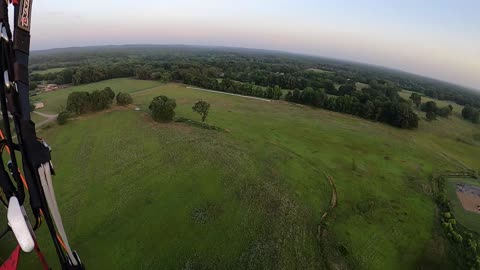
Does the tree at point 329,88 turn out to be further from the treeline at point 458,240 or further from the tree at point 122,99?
the treeline at point 458,240

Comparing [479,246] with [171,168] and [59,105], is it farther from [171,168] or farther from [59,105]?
[59,105]

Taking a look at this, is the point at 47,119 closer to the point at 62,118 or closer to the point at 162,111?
the point at 62,118

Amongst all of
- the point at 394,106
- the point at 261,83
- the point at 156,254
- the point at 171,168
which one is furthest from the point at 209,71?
the point at 156,254

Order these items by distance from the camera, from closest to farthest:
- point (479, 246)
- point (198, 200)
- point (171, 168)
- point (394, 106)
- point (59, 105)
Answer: point (479, 246) < point (198, 200) < point (171, 168) < point (59, 105) < point (394, 106)

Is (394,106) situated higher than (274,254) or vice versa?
(394,106)

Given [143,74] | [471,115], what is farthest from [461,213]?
[143,74]

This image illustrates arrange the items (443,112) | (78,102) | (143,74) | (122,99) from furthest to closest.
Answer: (143,74) → (443,112) → (122,99) → (78,102)

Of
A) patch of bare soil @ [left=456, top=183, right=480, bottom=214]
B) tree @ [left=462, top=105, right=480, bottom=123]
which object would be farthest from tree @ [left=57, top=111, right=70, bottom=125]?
tree @ [left=462, top=105, right=480, bottom=123]
